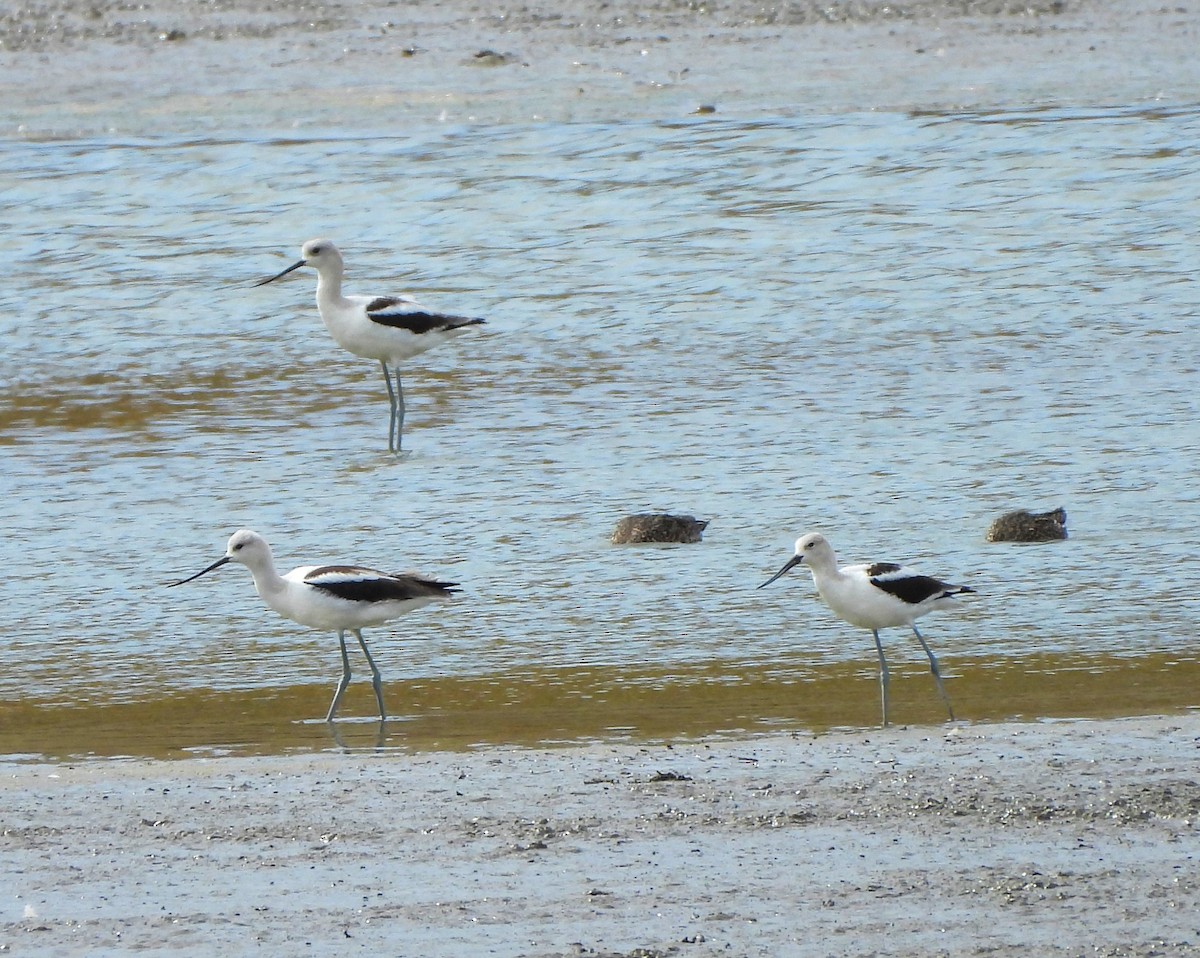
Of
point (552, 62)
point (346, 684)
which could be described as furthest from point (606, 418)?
point (552, 62)

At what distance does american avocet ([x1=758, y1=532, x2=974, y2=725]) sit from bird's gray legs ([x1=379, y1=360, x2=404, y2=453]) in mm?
4174

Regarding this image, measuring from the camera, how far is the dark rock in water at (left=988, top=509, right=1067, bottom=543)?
9023 mm

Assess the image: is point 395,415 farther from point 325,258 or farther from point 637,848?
point 637,848

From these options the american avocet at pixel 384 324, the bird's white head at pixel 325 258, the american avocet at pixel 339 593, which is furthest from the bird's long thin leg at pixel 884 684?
the bird's white head at pixel 325 258

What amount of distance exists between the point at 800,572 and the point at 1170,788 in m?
3.38

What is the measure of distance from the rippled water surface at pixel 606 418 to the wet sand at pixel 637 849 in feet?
2.25

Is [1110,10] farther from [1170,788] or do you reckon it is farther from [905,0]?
→ [1170,788]

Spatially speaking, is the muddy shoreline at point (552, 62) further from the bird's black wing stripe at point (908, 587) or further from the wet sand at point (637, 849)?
the wet sand at point (637, 849)

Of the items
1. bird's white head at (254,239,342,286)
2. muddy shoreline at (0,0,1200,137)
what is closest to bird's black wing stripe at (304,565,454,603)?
bird's white head at (254,239,342,286)

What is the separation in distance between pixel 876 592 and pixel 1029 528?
177 centimetres

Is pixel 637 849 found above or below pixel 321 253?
above

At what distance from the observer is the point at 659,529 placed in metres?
9.21

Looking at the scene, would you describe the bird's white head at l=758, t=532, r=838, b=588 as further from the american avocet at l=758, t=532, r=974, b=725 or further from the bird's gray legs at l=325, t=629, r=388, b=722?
the bird's gray legs at l=325, t=629, r=388, b=722

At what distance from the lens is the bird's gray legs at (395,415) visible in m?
11.5
